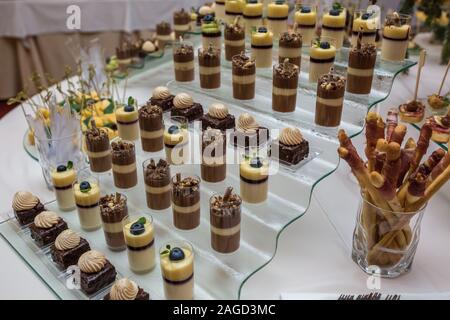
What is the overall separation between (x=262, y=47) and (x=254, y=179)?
73cm

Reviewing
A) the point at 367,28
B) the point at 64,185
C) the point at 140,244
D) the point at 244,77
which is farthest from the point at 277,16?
the point at 140,244

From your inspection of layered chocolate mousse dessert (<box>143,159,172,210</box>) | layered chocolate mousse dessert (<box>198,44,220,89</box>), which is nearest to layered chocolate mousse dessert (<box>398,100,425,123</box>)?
layered chocolate mousse dessert (<box>198,44,220,89</box>)

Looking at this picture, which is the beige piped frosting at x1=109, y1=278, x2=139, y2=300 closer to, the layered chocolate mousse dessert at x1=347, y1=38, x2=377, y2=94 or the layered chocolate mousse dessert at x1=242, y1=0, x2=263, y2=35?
the layered chocolate mousse dessert at x1=347, y1=38, x2=377, y2=94

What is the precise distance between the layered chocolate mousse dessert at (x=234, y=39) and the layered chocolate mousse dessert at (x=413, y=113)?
71 cm

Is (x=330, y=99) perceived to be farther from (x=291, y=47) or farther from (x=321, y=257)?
(x=321, y=257)

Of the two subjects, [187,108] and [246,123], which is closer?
[246,123]

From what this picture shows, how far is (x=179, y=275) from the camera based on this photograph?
123cm

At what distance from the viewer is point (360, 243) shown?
1.42 metres

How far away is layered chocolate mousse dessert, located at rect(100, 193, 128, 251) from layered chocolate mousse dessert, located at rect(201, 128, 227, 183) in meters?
0.29

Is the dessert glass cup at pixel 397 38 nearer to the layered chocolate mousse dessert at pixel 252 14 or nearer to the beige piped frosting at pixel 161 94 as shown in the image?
the layered chocolate mousse dessert at pixel 252 14

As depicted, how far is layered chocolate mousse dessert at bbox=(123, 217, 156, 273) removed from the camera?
1.34 metres

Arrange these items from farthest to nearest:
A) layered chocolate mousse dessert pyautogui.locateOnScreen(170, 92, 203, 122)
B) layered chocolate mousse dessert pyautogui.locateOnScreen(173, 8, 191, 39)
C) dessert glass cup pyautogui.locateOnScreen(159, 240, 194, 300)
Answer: layered chocolate mousse dessert pyautogui.locateOnScreen(173, 8, 191, 39) < layered chocolate mousse dessert pyautogui.locateOnScreen(170, 92, 203, 122) < dessert glass cup pyautogui.locateOnScreen(159, 240, 194, 300)
